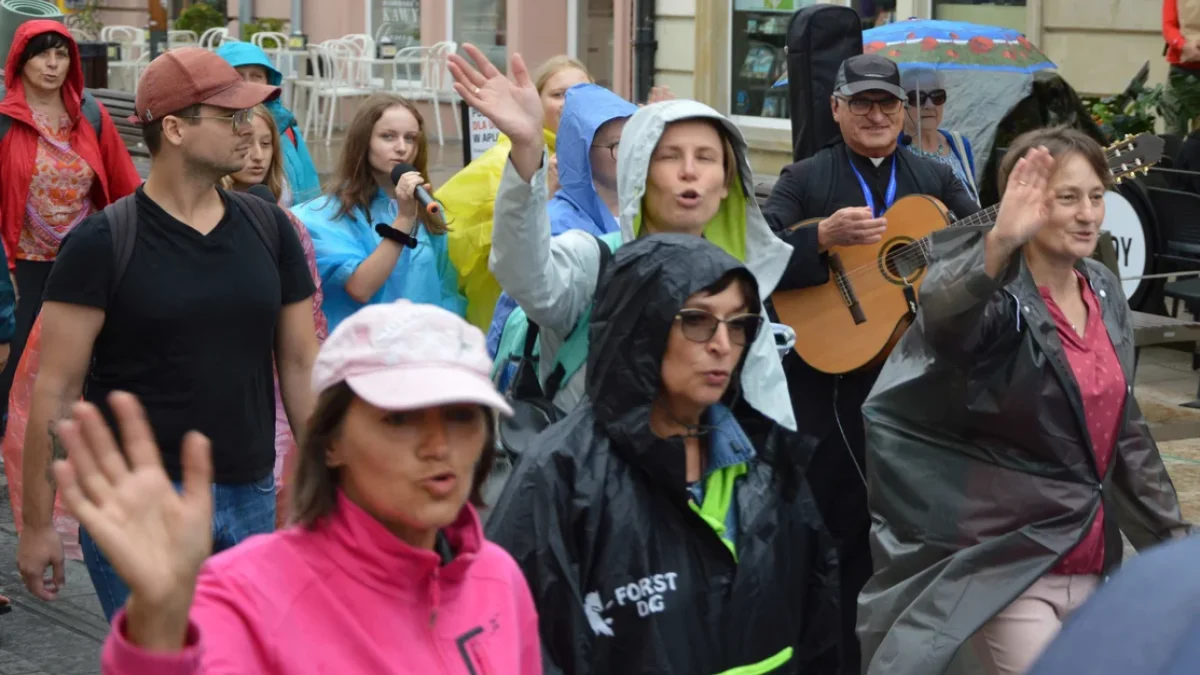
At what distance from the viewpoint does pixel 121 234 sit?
14.6ft

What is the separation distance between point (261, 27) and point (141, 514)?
24.1 m

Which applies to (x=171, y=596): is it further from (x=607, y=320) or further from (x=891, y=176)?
(x=891, y=176)

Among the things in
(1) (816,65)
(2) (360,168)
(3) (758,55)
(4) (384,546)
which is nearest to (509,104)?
(4) (384,546)

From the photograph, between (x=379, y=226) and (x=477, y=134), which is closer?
(x=379, y=226)

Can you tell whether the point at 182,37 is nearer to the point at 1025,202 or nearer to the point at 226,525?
the point at 226,525

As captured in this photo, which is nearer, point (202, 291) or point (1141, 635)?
point (1141, 635)

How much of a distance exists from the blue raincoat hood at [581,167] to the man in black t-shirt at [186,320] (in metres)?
1.09

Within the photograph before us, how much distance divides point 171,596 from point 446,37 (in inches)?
888

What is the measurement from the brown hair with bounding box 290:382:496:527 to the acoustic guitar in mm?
3413

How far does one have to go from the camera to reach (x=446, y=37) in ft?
80.2

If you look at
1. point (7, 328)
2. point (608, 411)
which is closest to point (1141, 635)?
point (608, 411)

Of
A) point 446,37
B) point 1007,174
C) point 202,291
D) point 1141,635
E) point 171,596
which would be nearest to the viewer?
point 1141,635

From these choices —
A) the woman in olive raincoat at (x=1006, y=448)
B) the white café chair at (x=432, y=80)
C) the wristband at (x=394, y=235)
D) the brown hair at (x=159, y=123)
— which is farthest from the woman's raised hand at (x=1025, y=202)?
the white café chair at (x=432, y=80)

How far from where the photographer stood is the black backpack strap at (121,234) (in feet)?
14.5
